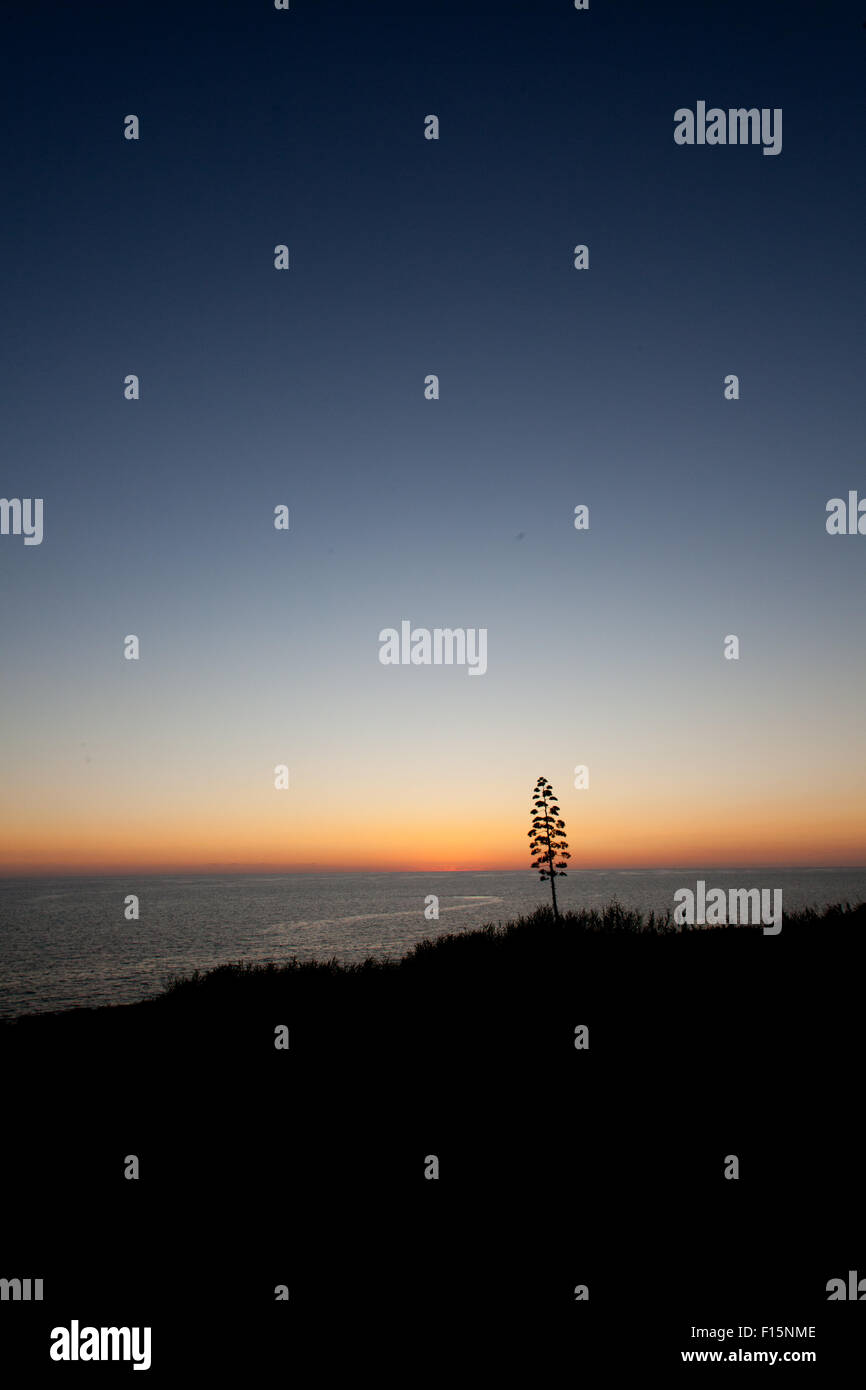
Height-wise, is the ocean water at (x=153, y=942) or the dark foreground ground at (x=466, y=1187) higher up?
the dark foreground ground at (x=466, y=1187)

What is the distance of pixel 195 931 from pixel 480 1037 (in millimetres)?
71462

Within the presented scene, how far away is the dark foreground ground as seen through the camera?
6699mm

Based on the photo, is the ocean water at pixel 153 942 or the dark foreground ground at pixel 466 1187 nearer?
the dark foreground ground at pixel 466 1187

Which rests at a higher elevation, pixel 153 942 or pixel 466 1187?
pixel 466 1187

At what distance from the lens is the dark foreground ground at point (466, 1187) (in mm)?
6699

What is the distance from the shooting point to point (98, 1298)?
24.5 ft

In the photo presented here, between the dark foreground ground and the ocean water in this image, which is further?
the ocean water

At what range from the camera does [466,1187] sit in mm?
9188

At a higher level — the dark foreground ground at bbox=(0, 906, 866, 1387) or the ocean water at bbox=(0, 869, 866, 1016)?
the dark foreground ground at bbox=(0, 906, 866, 1387)

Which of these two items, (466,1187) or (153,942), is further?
(153,942)

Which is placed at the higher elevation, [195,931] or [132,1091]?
[132,1091]
